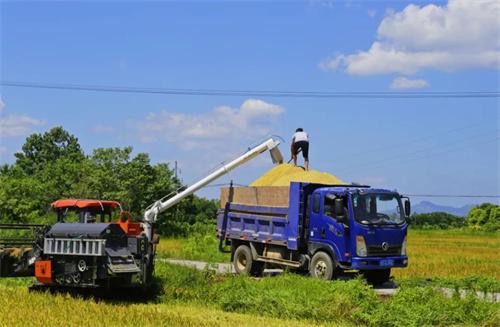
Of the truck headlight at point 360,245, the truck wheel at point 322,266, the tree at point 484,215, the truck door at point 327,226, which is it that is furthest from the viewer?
the tree at point 484,215

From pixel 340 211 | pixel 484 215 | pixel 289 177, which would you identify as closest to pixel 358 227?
pixel 340 211

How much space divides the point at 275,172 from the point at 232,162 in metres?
2.31

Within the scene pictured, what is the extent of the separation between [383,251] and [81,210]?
25.0ft

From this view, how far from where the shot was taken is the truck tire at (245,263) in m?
20.3

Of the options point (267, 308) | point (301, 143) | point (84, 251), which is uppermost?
point (301, 143)

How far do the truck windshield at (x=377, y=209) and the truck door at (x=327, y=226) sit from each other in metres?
0.56

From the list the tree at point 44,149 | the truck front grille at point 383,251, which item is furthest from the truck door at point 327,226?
the tree at point 44,149

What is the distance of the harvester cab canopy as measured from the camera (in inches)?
614

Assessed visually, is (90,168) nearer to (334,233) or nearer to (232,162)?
(232,162)

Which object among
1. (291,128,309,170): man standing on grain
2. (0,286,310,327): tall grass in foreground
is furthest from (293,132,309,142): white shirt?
(0,286,310,327): tall grass in foreground

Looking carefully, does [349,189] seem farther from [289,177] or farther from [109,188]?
[109,188]

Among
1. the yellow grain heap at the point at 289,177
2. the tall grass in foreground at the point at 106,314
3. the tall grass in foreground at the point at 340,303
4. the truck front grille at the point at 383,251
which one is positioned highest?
the yellow grain heap at the point at 289,177

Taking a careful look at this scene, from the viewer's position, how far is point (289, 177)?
65.5ft

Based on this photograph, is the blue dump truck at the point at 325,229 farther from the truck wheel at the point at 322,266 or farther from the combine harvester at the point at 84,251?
the combine harvester at the point at 84,251
